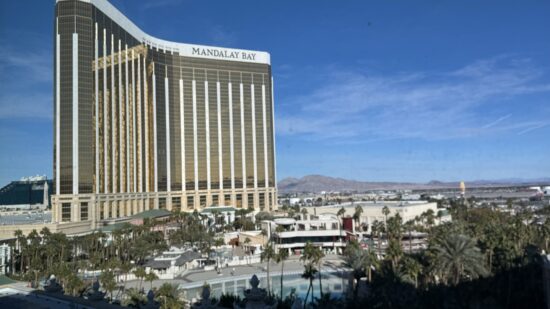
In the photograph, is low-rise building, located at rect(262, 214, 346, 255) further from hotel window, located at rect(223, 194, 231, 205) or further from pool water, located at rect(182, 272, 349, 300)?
hotel window, located at rect(223, 194, 231, 205)

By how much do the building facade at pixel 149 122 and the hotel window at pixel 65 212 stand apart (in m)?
0.21

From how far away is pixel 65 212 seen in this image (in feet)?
341

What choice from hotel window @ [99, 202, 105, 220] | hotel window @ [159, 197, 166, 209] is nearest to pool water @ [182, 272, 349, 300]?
hotel window @ [99, 202, 105, 220]

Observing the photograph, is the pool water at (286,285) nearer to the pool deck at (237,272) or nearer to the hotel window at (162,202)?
the pool deck at (237,272)

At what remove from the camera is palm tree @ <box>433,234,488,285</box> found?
Result: 48.6 metres

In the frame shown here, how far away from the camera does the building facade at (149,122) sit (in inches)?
4131

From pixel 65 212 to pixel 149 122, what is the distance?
47950 mm

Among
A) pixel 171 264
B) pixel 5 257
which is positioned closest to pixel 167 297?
pixel 171 264

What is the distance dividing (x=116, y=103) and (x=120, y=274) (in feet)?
215

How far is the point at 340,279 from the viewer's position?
66125 millimetres

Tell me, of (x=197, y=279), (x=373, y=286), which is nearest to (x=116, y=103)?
(x=197, y=279)

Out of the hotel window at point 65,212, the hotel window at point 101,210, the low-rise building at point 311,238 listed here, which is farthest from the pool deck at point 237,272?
the hotel window at point 101,210

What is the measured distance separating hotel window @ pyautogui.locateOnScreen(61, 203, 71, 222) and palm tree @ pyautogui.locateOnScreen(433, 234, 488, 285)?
8435 cm

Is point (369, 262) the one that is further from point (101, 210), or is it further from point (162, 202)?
point (162, 202)
